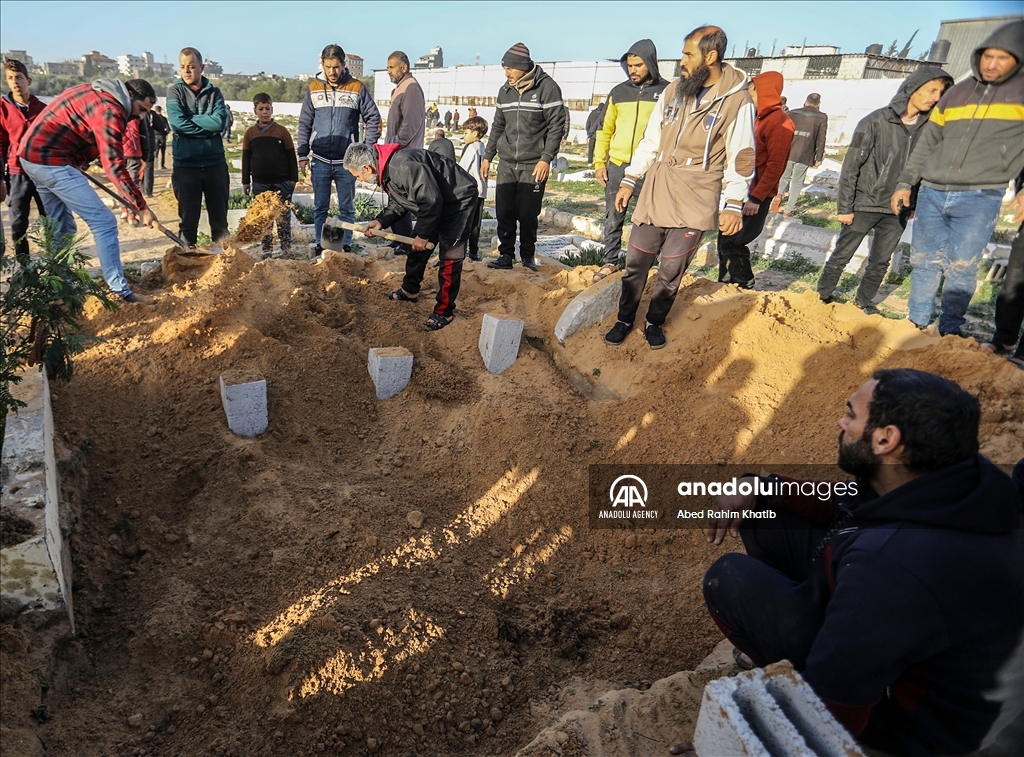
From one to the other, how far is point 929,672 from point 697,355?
9.00ft

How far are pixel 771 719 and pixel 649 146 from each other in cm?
365

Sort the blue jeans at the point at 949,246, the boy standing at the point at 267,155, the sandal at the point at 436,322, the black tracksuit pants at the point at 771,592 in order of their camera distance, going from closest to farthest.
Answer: the black tracksuit pants at the point at 771,592 < the blue jeans at the point at 949,246 < the sandal at the point at 436,322 < the boy standing at the point at 267,155

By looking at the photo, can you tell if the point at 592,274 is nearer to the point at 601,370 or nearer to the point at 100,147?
the point at 601,370

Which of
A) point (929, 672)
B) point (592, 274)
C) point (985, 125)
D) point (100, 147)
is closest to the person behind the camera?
point (929, 672)

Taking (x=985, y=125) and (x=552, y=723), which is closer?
(x=552, y=723)

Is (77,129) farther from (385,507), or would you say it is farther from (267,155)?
(385,507)

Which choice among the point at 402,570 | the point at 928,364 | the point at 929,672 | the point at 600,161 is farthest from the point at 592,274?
the point at 929,672

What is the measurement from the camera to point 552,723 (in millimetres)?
2178

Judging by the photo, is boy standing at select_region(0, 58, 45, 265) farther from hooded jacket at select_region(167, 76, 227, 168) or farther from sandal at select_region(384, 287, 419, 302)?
sandal at select_region(384, 287, 419, 302)

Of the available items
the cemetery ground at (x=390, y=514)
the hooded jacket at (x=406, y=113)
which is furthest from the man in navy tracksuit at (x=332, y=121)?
the cemetery ground at (x=390, y=514)

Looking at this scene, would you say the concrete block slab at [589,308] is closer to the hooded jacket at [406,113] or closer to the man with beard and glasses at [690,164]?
the man with beard and glasses at [690,164]

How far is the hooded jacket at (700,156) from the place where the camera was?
3760 mm

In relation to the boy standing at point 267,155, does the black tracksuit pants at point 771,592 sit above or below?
below

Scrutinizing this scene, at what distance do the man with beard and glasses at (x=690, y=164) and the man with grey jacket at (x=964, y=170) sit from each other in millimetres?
1370
